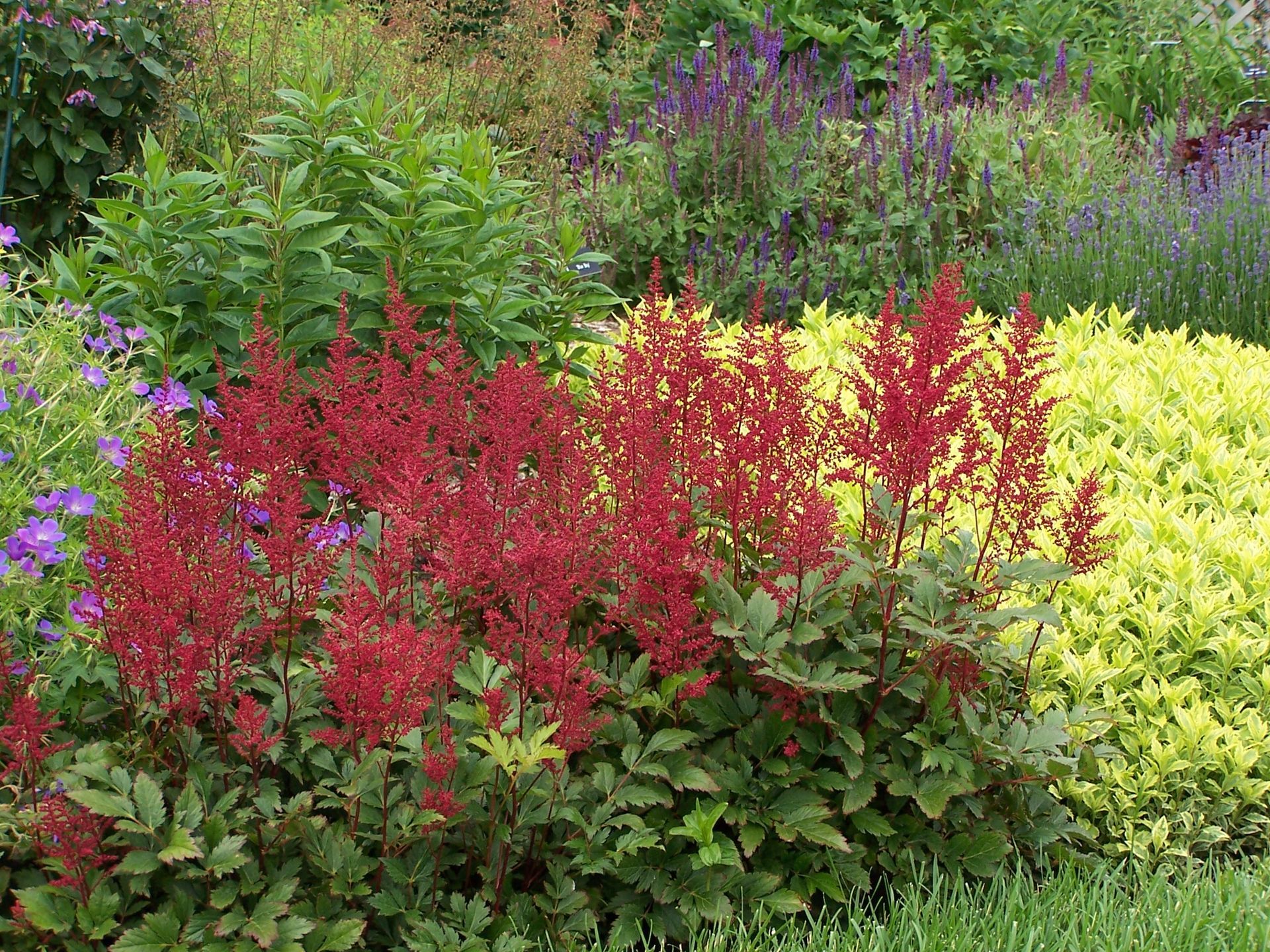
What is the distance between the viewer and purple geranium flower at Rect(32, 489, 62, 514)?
2.47 m

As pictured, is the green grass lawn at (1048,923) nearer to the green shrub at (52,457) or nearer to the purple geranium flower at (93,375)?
the green shrub at (52,457)

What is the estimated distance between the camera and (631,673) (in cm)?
254

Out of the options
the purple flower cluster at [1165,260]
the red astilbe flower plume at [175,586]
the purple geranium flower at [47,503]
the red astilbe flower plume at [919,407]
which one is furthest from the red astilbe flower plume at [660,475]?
the purple flower cluster at [1165,260]

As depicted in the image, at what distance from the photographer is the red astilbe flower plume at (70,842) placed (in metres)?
1.96

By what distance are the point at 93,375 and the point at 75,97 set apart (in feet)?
10.2

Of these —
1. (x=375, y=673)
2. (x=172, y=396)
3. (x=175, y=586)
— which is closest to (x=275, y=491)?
(x=175, y=586)

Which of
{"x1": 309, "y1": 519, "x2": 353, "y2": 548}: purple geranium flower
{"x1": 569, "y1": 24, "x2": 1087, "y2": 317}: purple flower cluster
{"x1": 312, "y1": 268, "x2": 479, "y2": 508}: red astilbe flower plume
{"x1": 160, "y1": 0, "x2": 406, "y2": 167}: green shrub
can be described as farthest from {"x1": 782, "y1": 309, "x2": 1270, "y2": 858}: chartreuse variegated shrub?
{"x1": 160, "y1": 0, "x2": 406, "y2": 167}: green shrub

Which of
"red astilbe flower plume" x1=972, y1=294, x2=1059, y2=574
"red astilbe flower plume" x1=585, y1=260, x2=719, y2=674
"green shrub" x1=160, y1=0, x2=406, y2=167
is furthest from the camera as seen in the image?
"green shrub" x1=160, y1=0, x2=406, y2=167

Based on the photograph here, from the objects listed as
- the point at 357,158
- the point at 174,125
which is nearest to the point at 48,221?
the point at 174,125

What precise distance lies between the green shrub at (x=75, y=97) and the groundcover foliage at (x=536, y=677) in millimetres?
3105

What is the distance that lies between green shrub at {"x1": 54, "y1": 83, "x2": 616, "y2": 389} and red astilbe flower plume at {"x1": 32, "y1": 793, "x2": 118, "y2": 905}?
70.0 inches

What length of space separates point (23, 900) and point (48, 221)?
15.0 feet

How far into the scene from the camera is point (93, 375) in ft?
9.46

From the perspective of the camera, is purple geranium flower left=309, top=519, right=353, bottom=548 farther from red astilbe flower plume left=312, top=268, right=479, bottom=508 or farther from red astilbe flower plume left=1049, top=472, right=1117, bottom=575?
red astilbe flower plume left=1049, top=472, right=1117, bottom=575
